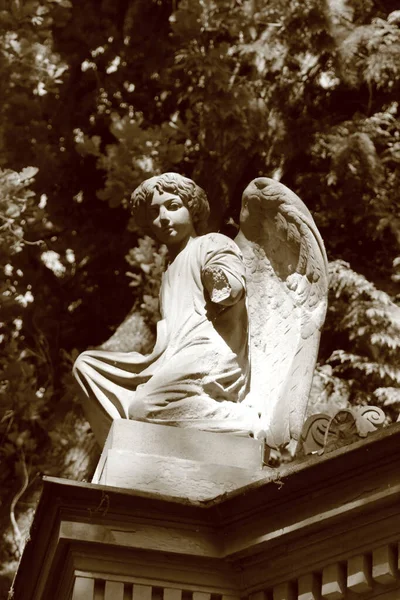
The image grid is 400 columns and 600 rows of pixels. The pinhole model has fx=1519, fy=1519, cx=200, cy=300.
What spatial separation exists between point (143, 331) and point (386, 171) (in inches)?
115

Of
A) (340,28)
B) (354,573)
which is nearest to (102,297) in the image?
(340,28)

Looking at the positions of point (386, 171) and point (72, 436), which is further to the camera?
point (386, 171)

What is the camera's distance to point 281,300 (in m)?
8.66

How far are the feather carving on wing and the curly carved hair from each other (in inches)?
10.4

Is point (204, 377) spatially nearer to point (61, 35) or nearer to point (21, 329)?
point (21, 329)

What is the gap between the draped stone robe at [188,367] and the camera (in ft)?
25.7

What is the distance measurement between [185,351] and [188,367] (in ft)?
0.58

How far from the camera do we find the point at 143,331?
13891 millimetres

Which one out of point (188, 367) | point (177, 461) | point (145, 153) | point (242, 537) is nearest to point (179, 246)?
point (188, 367)

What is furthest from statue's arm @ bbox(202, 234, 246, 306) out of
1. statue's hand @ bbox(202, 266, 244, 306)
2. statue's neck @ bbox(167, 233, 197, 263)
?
statue's neck @ bbox(167, 233, 197, 263)

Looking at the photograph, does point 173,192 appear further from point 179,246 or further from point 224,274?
point 224,274

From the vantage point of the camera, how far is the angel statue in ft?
25.9

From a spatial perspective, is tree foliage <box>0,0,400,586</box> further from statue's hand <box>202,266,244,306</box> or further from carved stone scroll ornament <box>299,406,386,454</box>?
carved stone scroll ornament <box>299,406,386,454</box>

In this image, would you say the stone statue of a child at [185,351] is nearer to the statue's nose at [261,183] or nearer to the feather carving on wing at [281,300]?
the feather carving on wing at [281,300]
